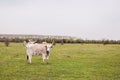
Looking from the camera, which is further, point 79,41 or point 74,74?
point 79,41

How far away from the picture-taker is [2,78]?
2094 cm

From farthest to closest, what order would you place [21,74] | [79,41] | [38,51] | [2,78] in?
[79,41] → [38,51] → [21,74] → [2,78]

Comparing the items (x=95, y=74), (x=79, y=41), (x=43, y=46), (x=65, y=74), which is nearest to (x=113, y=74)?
(x=95, y=74)

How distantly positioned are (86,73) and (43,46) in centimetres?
795

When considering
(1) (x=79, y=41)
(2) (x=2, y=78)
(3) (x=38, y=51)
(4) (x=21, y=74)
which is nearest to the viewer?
(2) (x=2, y=78)

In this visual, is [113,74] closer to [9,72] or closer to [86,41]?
[9,72]

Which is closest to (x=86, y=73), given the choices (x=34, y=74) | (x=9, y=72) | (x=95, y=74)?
(x=95, y=74)

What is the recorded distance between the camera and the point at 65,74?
2289cm

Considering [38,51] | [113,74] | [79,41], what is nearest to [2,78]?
[113,74]

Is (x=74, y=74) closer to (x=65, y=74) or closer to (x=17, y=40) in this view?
(x=65, y=74)

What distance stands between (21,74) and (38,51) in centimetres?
812

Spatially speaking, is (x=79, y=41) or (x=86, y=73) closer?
(x=86, y=73)

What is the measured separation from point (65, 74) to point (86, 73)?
4.99 ft

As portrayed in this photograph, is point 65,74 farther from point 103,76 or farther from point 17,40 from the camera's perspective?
point 17,40
